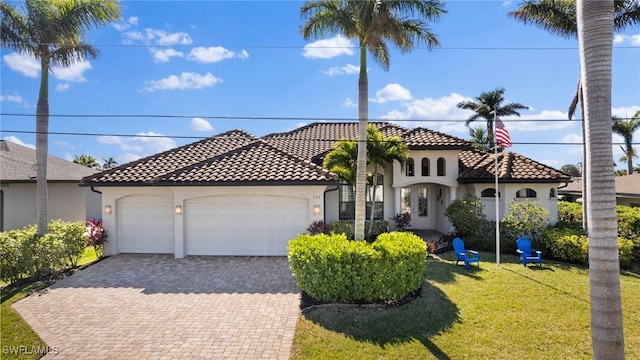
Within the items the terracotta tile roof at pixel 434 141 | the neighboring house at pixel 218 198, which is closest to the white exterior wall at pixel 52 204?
the neighboring house at pixel 218 198

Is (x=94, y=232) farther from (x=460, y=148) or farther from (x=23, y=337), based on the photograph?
(x=460, y=148)

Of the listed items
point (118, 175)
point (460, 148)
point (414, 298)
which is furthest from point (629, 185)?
point (118, 175)

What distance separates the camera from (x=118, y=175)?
41.3ft

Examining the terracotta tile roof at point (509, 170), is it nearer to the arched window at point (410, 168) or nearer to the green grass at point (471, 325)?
the arched window at point (410, 168)

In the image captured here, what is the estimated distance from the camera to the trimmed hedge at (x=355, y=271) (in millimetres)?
7348

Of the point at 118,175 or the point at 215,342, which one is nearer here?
the point at 215,342

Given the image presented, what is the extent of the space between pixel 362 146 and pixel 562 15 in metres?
12.2

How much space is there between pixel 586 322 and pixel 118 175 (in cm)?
1569

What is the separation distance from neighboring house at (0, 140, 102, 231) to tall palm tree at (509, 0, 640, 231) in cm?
2546

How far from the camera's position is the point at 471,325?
6.57 metres

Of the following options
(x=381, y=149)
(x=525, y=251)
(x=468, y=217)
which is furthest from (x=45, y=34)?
(x=525, y=251)

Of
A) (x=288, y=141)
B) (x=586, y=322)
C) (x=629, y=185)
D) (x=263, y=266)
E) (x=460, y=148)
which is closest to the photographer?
(x=586, y=322)

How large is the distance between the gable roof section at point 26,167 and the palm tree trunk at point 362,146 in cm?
1857

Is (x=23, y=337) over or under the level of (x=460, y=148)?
under
